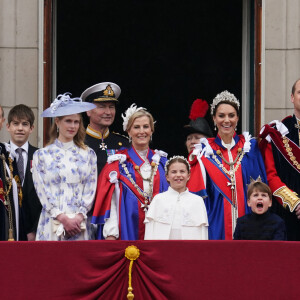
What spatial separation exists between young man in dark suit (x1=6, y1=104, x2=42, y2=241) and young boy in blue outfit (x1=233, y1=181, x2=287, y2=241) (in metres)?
1.67

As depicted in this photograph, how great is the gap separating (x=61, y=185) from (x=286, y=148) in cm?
189

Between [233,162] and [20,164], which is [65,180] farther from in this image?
[233,162]

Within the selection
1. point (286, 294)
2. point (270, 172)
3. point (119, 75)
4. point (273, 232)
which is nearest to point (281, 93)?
point (270, 172)

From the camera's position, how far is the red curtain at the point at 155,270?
22.7 feet

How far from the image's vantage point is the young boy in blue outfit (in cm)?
739

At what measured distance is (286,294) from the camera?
689cm

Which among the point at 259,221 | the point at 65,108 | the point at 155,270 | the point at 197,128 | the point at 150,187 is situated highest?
the point at 65,108

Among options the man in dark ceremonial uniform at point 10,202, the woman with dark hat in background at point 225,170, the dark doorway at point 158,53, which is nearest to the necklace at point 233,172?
the woman with dark hat in background at point 225,170

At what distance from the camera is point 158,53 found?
13.9 meters

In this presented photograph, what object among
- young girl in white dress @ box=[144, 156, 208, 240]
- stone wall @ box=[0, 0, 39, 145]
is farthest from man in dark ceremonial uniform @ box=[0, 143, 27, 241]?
stone wall @ box=[0, 0, 39, 145]

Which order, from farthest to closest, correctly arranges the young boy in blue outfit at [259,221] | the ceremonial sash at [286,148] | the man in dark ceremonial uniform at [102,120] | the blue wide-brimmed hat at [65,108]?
the man in dark ceremonial uniform at [102,120], the ceremonial sash at [286,148], the blue wide-brimmed hat at [65,108], the young boy in blue outfit at [259,221]

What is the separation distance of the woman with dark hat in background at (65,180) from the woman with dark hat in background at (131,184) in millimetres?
121

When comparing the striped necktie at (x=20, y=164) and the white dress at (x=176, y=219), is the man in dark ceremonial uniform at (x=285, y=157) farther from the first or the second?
the striped necktie at (x=20, y=164)

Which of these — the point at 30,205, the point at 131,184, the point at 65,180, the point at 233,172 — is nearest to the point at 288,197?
the point at 233,172
